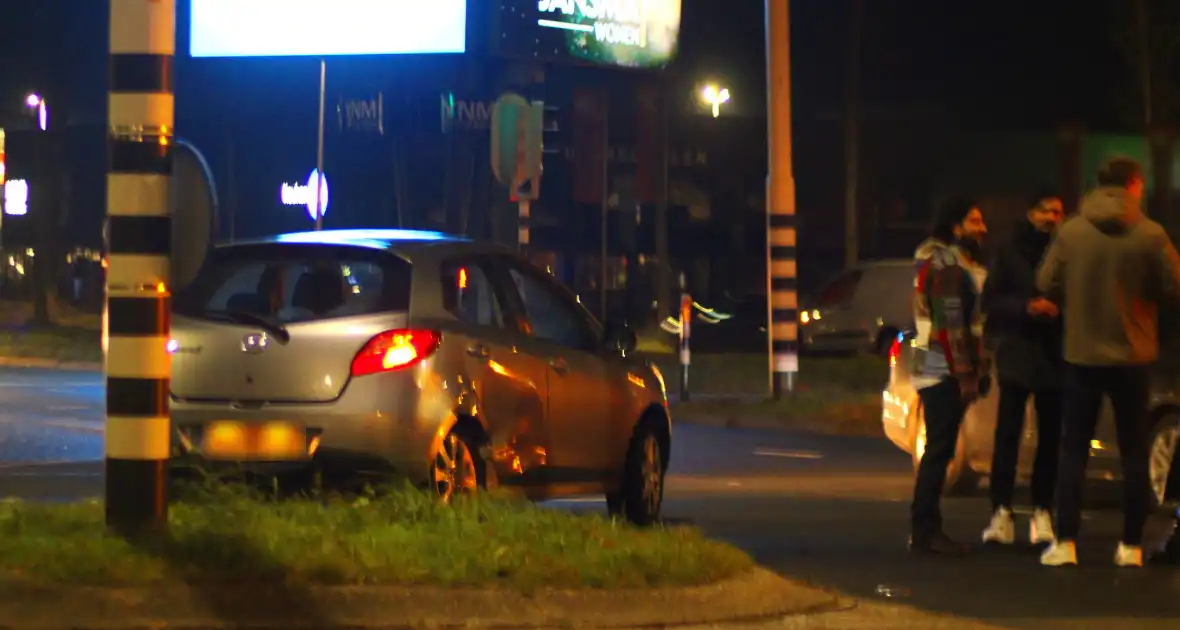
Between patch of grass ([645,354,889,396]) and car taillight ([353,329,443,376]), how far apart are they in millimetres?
13570

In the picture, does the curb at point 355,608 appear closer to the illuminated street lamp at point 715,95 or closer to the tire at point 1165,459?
the tire at point 1165,459

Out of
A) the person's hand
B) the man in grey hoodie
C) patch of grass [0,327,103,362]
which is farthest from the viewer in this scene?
patch of grass [0,327,103,362]

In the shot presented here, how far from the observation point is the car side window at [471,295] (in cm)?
935

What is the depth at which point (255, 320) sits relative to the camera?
9.12m

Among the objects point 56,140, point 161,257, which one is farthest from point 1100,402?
point 56,140

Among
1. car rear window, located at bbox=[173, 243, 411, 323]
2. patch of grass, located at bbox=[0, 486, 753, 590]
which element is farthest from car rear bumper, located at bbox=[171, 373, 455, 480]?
car rear window, located at bbox=[173, 243, 411, 323]

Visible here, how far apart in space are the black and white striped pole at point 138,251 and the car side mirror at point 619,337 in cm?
315

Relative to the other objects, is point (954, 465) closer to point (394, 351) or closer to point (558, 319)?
point (558, 319)

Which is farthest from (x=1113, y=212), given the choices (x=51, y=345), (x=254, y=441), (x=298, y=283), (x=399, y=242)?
(x=51, y=345)

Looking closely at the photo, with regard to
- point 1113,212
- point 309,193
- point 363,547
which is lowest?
point 363,547

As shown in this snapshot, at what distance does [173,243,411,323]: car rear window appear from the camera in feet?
30.0

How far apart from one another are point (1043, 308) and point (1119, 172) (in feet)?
2.61

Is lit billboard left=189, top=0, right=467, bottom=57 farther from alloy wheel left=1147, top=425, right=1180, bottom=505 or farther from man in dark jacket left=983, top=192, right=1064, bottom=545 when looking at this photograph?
man in dark jacket left=983, top=192, right=1064, bottom=545

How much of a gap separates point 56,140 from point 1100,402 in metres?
34.9
